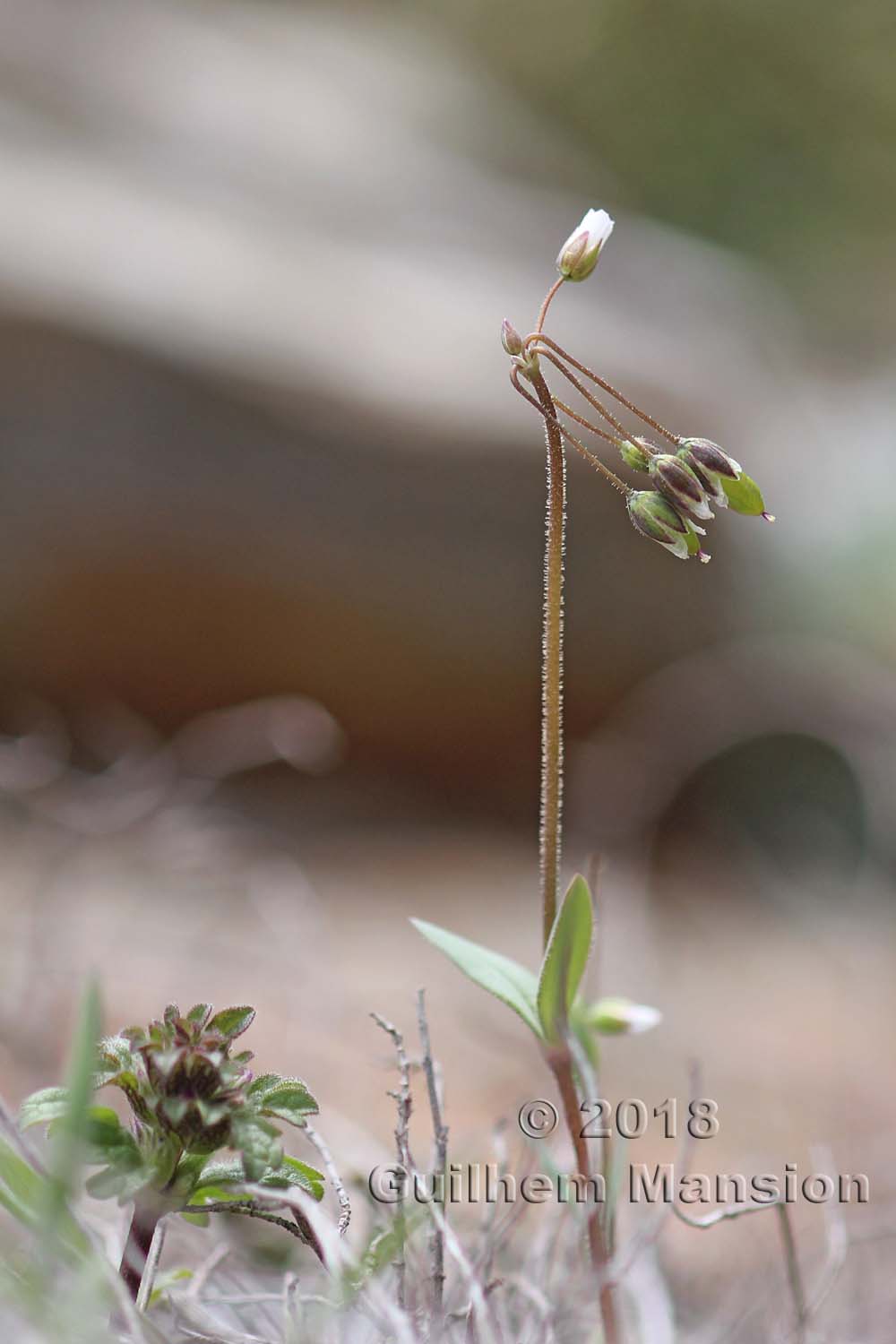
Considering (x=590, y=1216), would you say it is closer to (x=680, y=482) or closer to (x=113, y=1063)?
(x=113, y=1063)

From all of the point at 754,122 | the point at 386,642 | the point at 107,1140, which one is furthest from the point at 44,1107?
the point at 754,122

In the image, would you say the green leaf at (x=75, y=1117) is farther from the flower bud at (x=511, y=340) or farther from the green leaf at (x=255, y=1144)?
the flower bud at (x=511, y=340)

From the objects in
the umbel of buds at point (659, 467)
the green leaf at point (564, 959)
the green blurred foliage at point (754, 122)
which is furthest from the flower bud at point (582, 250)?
the green blurred foliage at point (754, 122)

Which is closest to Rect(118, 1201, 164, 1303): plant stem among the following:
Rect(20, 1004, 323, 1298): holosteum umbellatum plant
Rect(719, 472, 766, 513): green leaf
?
Rect(20, 1004, 323, 1298): holosteum umbellatum plant

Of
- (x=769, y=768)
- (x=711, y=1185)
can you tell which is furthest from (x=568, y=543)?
(x=711, y=1185)

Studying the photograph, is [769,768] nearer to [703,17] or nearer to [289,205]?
[289,205]
